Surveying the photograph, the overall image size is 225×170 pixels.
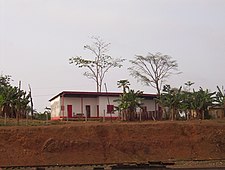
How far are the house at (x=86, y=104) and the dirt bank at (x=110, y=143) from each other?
12.2m

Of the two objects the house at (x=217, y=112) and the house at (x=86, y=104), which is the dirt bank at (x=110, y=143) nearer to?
the house at (x=217, y=112)

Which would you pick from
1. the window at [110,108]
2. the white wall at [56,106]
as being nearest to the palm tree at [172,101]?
the window at [110,108]

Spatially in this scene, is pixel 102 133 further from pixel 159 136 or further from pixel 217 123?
pixel 217 123

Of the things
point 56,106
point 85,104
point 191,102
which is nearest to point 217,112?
point 191,102

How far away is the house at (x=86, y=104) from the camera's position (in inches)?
1628

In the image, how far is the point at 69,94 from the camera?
41.5 metres

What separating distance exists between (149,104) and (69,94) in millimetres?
9536

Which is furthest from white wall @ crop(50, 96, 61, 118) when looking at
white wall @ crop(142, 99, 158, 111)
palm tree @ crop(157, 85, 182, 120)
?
palm tree @ crop(157, 85, 182, 120)

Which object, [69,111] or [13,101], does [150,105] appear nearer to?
[69,111]

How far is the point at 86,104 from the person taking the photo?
4244 centimetres

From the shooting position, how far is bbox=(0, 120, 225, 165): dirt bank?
25984 mm

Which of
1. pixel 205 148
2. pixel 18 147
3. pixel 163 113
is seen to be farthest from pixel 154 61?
pixel 18 147

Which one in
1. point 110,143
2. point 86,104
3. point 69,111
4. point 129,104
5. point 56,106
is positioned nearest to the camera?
point 110,143

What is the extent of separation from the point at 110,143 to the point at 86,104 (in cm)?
1536
